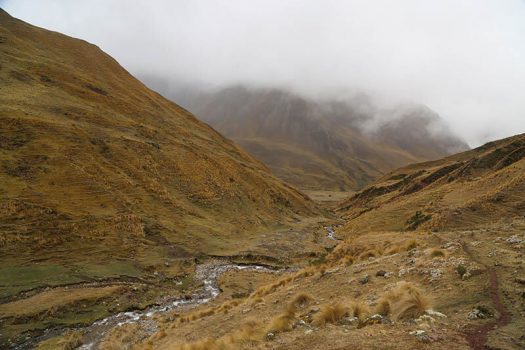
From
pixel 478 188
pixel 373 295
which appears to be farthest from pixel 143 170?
pixel 373 295

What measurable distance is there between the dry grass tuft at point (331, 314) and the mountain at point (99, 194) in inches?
1001

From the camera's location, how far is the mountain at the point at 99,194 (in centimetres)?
4066

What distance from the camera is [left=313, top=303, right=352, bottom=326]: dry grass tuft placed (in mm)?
13523

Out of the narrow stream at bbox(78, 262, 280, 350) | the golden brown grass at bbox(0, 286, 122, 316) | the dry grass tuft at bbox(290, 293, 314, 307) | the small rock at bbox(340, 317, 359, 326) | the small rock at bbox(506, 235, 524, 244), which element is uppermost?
the small rock at bbox(506, 235, 524, 244)

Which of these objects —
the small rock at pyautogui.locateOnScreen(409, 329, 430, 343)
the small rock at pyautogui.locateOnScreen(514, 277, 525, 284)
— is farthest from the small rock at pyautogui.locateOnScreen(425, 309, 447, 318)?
the small rock at pyautogui.locateOnScreen(514, 277, 525, 284)

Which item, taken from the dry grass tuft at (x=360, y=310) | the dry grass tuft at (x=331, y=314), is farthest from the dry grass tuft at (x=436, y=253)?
the dry grass tuft at (x=331, y=314)

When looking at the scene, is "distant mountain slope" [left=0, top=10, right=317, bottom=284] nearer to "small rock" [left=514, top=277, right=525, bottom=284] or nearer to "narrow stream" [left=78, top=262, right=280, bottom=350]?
"narrow stream" [left=78, top=262, right=280, bottom=350]

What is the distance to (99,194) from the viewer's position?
5609 cm

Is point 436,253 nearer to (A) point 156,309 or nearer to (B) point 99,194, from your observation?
(A) point 156,309

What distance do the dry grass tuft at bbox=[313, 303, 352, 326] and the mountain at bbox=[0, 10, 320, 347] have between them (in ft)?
83.4

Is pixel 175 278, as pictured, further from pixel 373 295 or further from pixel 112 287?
pixel 373 295

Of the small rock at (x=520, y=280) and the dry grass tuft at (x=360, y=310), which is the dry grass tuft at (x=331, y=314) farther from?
the small rock at (x=520, y=280)

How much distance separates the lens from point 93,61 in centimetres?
12794

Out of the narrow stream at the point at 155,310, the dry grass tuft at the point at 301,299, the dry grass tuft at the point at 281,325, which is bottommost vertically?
the narrow stream at the point at 155,310
